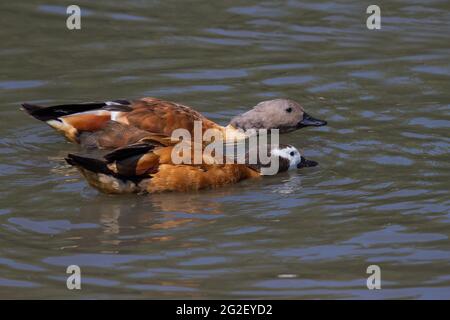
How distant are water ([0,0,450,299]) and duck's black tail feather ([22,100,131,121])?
0.33 metres

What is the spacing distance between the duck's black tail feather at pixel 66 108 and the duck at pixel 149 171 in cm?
132

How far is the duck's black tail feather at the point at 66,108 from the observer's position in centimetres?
1100

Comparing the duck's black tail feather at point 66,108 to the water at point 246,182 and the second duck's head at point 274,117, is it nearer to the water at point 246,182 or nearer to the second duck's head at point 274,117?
the water at point 246,182

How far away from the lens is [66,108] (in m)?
11.1

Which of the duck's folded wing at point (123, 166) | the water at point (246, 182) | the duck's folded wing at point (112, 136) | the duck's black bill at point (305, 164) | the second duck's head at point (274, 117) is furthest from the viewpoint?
the second duck's head at point (274, 117)

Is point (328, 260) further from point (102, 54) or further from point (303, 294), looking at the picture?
point (102, 54)

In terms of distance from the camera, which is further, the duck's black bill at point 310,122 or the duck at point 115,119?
the duck's black bill at point 310,122

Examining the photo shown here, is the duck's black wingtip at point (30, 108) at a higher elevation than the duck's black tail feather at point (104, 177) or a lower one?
higher

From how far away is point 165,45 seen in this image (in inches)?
547

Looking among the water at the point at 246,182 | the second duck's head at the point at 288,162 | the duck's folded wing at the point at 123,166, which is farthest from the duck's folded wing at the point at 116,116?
the duck's folded wing at the point at 123,166

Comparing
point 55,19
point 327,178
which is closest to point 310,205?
point 327,178

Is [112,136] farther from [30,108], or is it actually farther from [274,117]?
[274,117]

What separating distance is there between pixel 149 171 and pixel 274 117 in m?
2.40

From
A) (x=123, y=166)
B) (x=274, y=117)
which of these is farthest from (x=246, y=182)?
(x=274, y=117)
